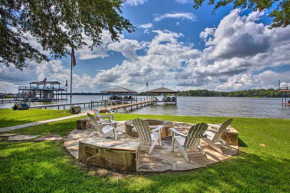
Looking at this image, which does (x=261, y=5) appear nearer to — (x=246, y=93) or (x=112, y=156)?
(x=112, y=156)

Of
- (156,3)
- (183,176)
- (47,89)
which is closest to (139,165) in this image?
(183,176)

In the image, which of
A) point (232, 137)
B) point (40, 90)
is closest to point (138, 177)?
point (232, 137)

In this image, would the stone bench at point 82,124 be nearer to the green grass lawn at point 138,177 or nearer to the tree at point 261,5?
the green grass lawn at point 138,177

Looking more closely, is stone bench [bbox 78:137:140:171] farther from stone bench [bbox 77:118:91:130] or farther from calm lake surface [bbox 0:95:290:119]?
calm lake surface [bbox 0:95:290:119]

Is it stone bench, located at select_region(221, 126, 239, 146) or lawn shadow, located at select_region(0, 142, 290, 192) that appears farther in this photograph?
stone bench, located at select_region(221, 126, 239, 146)

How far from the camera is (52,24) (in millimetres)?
7242

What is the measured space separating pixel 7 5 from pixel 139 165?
7.91 m

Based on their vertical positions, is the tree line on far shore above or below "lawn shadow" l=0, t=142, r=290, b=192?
above

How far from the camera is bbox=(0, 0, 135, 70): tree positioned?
20.0 ft

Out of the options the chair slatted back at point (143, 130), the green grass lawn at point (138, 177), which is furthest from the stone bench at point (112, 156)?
the chair slatted back at point (143, 130)

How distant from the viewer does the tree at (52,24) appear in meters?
6.10

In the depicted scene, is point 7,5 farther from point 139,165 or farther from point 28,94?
point 28,94

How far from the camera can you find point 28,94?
43156mm

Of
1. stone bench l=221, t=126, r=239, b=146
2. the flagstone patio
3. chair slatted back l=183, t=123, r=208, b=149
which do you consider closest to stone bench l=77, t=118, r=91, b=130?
the flagstone patio
